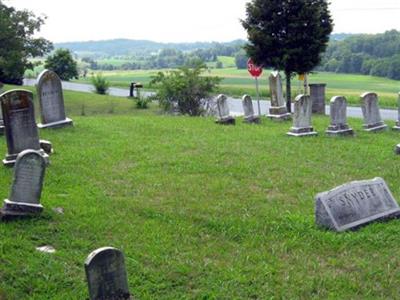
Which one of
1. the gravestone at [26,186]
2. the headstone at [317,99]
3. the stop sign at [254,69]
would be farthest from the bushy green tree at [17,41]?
the gravestone at [26,186]

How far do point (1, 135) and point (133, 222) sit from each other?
7.95m

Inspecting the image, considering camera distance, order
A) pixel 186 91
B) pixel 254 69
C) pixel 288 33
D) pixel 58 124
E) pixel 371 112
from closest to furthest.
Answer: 1. pixel 58 124
2. pixel 371 112
3. pixel 288 33
4. pixel 254 69
5. pixel 186 91

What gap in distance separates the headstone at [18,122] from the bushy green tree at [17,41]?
1686 cm

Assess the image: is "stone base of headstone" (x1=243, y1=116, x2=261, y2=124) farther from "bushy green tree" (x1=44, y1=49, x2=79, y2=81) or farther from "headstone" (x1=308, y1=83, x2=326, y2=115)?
"bushy green tree" (x1=44, y1=49, x2=79, y2=81)

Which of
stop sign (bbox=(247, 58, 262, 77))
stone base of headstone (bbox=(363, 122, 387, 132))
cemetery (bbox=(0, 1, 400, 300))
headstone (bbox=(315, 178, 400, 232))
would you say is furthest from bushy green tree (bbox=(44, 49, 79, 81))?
headstone (bbox=(315, 178, 400, 232))

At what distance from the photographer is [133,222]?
7578mm

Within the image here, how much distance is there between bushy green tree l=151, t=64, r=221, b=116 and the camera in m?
25.5

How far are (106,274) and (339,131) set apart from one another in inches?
441

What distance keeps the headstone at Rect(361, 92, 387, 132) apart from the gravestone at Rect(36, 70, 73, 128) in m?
8.36

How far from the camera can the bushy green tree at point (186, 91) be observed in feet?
83.6

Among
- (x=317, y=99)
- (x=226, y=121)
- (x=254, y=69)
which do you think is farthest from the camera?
(x=317, y=99)

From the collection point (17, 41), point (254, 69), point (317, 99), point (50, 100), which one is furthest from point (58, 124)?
point (17, 41)

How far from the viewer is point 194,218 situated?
779 cm

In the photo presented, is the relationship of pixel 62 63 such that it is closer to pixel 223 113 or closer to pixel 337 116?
pixel 223 113
